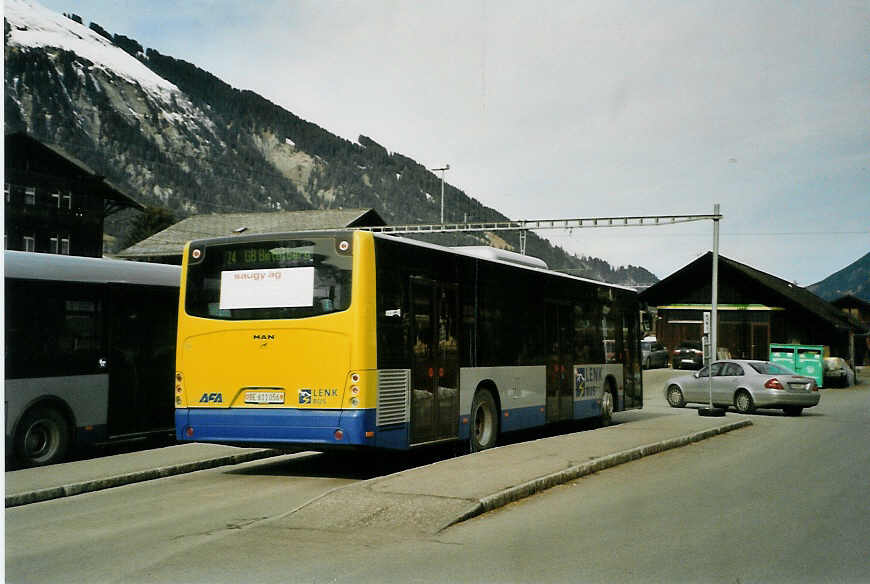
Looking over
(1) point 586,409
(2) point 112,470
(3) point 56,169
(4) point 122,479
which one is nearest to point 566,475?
(4) point 122,479

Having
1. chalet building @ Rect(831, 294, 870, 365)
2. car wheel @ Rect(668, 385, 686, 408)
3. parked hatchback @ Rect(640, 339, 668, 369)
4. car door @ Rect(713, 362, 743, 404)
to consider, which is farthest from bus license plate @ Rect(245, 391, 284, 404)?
chalet building @ Rect(831, 294, 870, 365)

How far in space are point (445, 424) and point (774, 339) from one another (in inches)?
2212

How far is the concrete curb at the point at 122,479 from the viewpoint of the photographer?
10594 millimetres

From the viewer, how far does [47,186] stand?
54.2m

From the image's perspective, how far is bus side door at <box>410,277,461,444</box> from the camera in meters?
12.7

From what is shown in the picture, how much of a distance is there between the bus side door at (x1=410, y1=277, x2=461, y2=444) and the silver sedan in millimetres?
15140

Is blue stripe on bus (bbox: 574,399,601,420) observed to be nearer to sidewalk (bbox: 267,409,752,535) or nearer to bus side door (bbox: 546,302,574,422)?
bus side door (bbox: 546,302,574,422)

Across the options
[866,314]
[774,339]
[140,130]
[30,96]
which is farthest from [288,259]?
[866,314]

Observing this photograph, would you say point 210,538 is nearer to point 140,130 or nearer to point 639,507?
point 639,507

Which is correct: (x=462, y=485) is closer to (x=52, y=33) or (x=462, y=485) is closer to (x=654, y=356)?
(x=52, y=33)

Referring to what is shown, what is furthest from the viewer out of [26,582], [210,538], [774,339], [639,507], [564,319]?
[774,339]

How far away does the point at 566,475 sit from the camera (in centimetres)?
1180

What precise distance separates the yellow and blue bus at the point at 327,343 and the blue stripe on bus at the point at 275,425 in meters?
0.01

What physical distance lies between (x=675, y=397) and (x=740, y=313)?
36.6 metres
